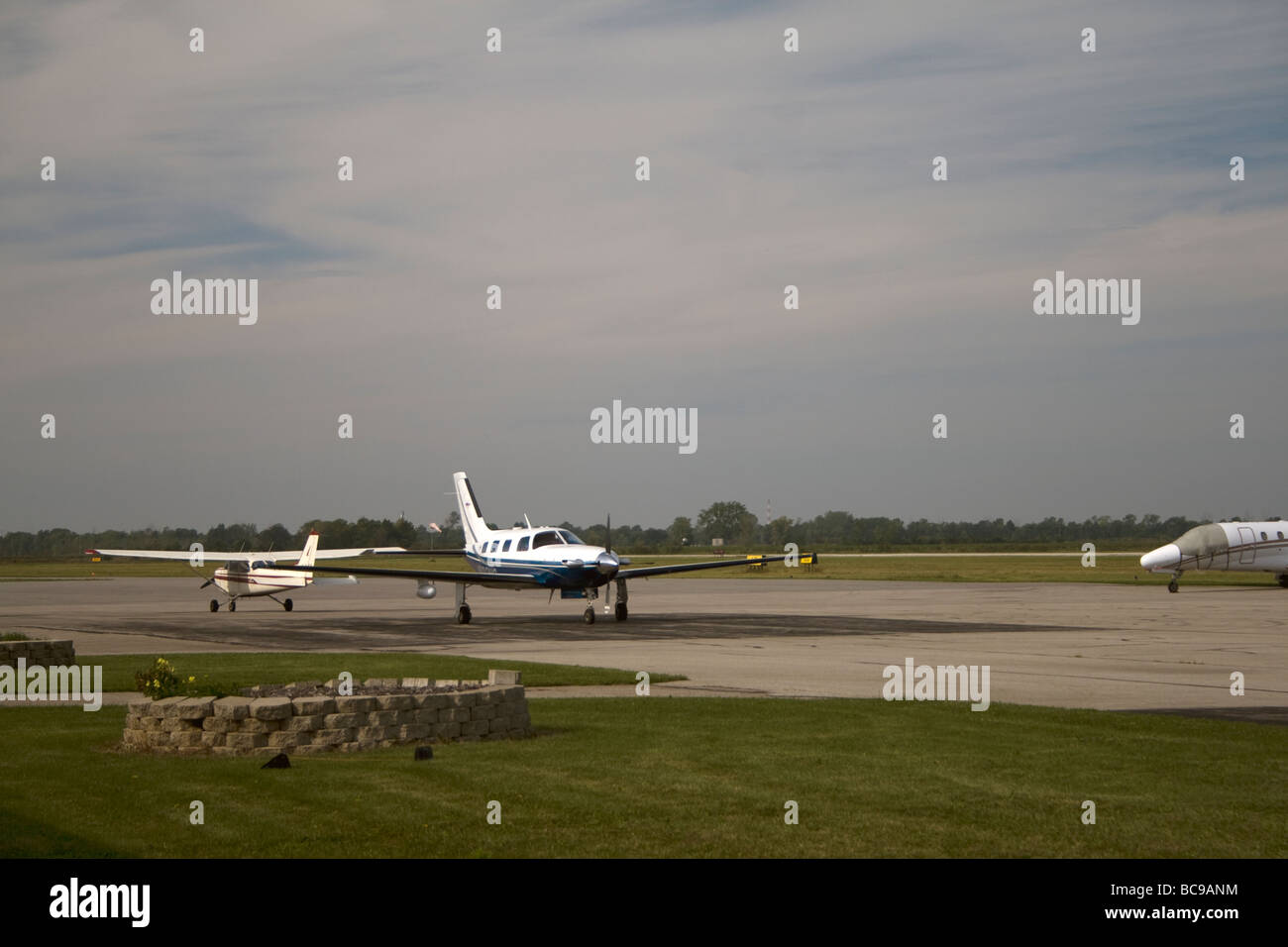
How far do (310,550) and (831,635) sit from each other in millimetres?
21828

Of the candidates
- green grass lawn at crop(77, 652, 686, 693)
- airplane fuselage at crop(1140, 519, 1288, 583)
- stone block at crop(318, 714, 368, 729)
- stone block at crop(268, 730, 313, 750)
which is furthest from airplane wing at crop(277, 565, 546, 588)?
airplane fuselage at crop(1140, 519, 1288, 583)

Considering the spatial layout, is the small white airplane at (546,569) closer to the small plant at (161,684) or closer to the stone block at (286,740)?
the small plant at (161,684)

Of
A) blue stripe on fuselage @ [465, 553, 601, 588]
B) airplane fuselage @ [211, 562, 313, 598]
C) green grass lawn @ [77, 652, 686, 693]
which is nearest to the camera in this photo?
green grass lawn @ [77, 652, 686, 693]

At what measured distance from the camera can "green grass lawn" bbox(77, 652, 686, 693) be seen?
65.4ft

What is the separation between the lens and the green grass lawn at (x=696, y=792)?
8977mm

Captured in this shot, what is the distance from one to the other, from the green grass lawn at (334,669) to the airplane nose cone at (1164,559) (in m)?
41.3

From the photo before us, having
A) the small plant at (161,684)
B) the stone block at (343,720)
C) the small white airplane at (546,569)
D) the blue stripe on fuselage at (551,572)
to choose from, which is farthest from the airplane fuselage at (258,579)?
the stone block at (343,720)

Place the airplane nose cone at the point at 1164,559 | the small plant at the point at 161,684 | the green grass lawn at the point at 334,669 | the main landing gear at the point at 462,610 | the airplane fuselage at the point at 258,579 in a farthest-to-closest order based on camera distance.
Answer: the airplane nose cone at the point at 1164,559
the airplane fuselage at the point at 258,579
the main landing gear at the point at 462,610
the green grass lawn at the point at 334,669
the small plant at the point at 161,684

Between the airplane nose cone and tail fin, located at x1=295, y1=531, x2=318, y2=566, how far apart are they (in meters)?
37.0

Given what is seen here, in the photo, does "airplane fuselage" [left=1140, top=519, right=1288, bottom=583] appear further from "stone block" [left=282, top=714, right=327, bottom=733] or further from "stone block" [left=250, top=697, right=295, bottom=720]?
"stone block" [left=250, top=697, right=295, bottom=720]

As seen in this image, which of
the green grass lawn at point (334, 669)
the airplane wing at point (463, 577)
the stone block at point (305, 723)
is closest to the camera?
the stone block at point (305, 723)
